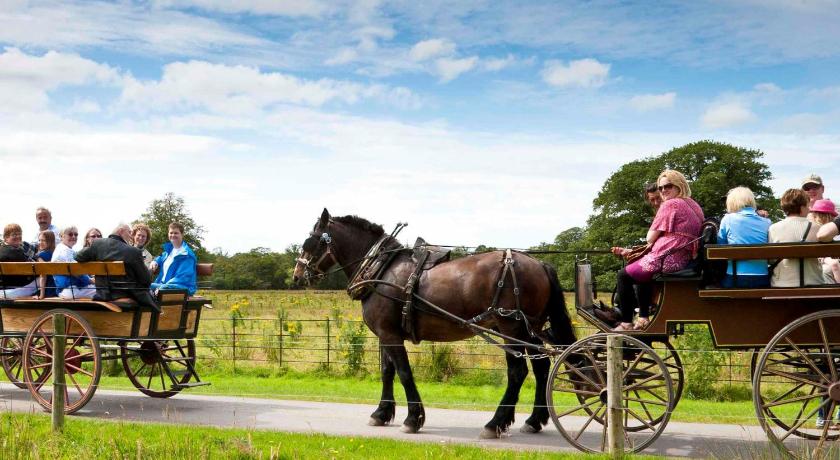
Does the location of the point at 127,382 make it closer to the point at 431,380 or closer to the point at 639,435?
the point at 431,380

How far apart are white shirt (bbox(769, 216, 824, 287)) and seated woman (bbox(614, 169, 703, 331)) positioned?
28.1 inches

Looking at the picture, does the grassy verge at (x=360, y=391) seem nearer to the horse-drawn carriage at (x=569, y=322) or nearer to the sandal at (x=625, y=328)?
the horse-drawn carriage at (x=569, y=322)

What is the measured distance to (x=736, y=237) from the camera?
786 cm

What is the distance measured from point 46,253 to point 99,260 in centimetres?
208

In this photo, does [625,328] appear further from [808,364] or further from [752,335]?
[808,364]

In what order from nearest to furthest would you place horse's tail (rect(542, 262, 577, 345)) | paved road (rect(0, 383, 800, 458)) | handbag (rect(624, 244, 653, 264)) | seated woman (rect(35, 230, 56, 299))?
handbag (rect(624, 244, 653, 264)) → paved road (rect(0, 383, 800, 458)) → horse's tail (rect(542, 262, 577, 345)) → seated woman (rect(35, 230, 56, 299))

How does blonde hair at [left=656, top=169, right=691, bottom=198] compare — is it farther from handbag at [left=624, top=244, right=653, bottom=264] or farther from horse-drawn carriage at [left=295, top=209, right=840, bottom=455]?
horse-drawn carriage at [left=295, top=209, right=840, bottom=455]

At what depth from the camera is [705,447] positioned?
8414mm

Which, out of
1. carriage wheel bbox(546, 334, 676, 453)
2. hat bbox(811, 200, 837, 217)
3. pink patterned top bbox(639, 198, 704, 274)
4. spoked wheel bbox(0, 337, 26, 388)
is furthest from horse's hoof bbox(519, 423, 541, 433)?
spoked wheel bbox(0, 337, 26, 388)

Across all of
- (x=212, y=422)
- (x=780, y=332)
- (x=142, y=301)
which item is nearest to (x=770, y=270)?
(x=780, y=332)

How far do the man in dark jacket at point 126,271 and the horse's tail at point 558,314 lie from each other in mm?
4931

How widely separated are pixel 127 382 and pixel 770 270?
10.7 m

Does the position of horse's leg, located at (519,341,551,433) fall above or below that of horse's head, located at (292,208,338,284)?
below

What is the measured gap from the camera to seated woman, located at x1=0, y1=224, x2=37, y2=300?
11.2 metres
